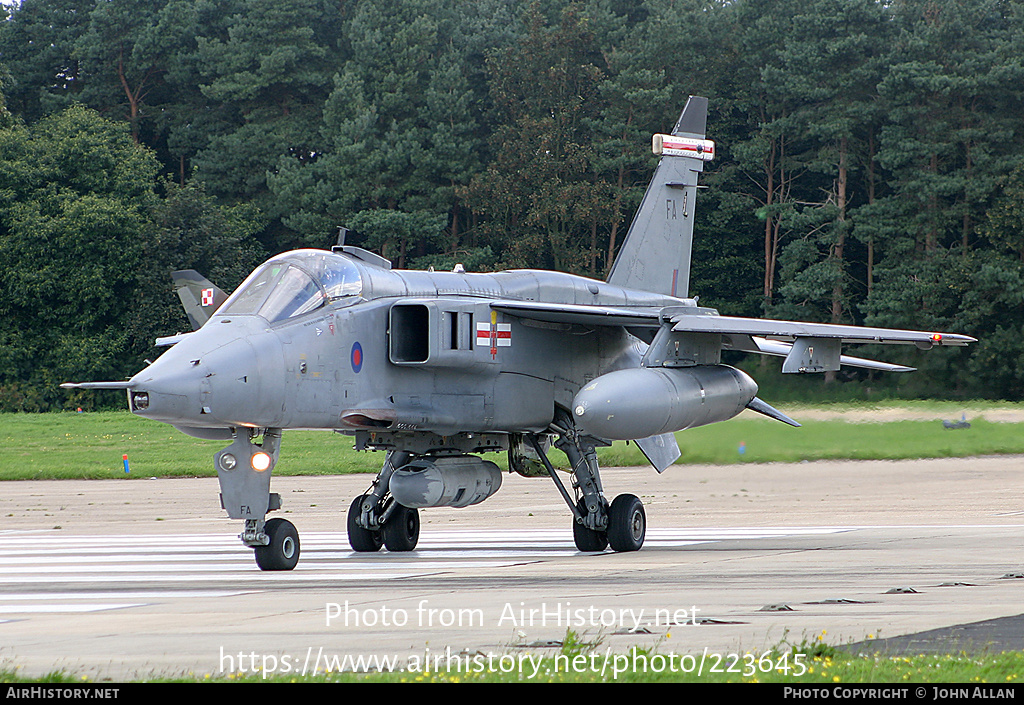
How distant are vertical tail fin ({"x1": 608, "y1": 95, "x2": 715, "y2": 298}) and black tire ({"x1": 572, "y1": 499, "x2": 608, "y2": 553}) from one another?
3.73 m

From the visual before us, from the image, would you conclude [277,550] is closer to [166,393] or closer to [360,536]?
[166,393]

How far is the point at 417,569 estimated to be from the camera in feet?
40.7


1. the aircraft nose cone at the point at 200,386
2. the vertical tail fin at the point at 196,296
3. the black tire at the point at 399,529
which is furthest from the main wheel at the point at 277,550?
the vertical tail fin at the point at 196,296

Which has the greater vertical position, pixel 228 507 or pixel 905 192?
pixel 905 192

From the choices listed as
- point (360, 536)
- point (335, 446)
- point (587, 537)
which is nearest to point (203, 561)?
point (360, 536)

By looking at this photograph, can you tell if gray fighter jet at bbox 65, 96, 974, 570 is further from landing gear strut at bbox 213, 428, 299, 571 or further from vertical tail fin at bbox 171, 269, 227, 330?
vertical tail fin at bbox 171, 269, 227, 330

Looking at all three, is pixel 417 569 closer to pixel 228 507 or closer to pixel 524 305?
pixel 228 507

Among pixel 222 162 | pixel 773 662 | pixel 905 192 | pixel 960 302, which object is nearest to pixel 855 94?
pixel 905 192

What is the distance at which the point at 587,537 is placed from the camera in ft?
47.8

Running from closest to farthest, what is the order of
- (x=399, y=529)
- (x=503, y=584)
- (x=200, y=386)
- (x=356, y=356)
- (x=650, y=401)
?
(x=503, y=584) → (x=200, y=386) → (x=356, y=356) → (x=650, y=401) → (x=399, y=529)

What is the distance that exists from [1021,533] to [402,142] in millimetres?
42098

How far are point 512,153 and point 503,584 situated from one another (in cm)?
4570

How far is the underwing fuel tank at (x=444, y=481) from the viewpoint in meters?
13.3

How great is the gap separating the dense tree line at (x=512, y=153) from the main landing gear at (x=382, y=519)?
33.1 metres
